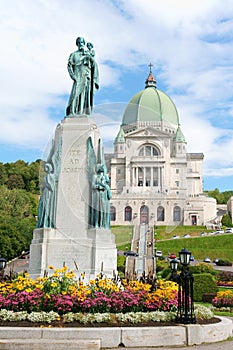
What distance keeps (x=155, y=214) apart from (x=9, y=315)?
429cm

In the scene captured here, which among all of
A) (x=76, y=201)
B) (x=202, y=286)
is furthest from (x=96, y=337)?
(x=202, y=286)

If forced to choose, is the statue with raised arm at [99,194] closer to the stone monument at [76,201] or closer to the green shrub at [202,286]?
the stone monument at [76,201]

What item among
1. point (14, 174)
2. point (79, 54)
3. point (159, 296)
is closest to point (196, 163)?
point (14, 174)

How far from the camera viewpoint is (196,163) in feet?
312

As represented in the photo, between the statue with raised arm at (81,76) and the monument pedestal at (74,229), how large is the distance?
1.93ft

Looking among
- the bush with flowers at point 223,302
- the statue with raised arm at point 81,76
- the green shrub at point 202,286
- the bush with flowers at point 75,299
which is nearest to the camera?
the bush with flowers at point 75,299

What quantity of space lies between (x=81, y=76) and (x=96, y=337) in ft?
36.1

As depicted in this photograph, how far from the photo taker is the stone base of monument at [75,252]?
547 inches

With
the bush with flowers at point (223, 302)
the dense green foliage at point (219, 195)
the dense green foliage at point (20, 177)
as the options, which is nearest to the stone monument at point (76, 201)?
the bush with flowers at point (223, 302)

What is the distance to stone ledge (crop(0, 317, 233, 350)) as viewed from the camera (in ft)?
23.5

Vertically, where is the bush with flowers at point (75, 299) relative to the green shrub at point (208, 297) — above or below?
above

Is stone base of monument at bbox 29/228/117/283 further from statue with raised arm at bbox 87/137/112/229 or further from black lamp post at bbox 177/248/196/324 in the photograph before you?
black lamp post at bbox 177/248/196/324

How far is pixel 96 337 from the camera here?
7.55 m

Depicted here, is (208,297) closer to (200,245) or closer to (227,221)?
(200,245)
